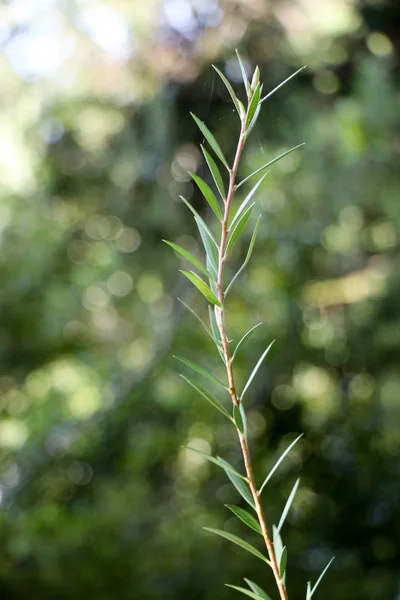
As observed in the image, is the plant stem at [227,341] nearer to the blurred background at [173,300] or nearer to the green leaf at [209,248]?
the green leaf at [209,248]

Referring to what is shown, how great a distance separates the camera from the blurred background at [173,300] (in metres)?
1.30

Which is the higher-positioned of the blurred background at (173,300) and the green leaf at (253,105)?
the green leaf at (253,105)

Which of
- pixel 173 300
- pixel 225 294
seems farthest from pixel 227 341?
pixel 173 300

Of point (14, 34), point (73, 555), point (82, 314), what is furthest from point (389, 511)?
point (14, 34)

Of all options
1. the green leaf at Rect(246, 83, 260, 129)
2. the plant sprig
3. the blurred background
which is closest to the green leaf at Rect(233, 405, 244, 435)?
the plant sprig

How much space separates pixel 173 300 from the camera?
5.96 ft

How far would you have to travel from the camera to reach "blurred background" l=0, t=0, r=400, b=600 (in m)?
1.30

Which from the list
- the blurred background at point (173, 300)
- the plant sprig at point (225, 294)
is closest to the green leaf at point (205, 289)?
the plant sprig at point (225, 294)

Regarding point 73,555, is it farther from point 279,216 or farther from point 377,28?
point 377,28

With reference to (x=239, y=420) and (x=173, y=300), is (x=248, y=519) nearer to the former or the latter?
(x=239, y=420)

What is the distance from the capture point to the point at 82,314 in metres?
1.78

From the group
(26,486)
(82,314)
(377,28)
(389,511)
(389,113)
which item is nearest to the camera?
(389,113)

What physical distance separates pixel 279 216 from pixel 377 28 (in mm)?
429

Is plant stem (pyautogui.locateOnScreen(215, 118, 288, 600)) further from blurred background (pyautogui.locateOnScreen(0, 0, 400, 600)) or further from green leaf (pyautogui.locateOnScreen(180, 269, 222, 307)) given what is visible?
blurred background (pyautogui.locateOnScreen(0, 0, 400, 600))
